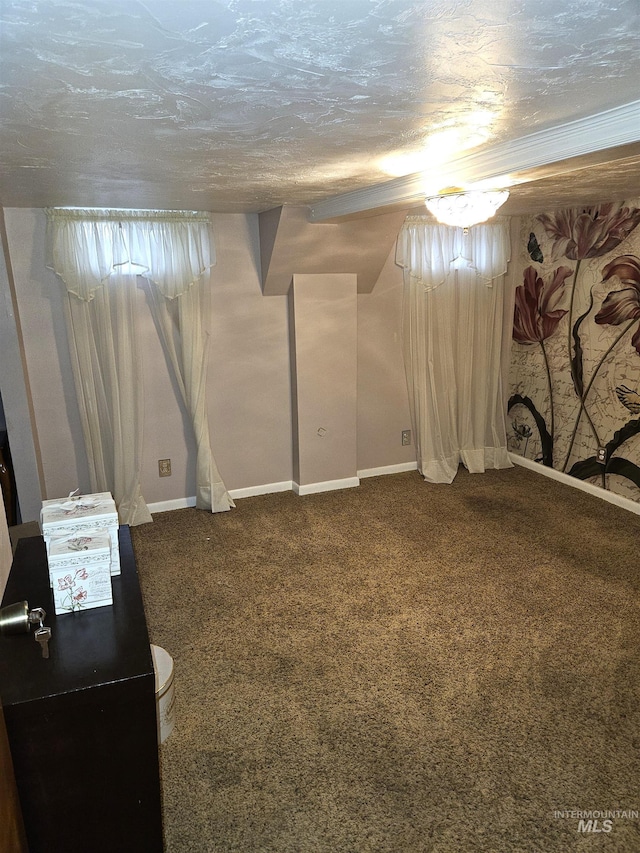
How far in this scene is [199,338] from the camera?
3.99 m

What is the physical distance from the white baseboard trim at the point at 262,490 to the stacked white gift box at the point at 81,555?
2.76m

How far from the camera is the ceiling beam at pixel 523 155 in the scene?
1.58m

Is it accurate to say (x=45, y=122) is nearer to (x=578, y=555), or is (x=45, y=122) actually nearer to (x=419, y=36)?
(x=419, y=36)

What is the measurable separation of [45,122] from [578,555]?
3385 millimetres

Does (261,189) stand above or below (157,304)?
above

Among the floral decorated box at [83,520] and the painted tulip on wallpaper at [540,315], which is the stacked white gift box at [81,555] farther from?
the painted tulip on wallpaper at [540,315]

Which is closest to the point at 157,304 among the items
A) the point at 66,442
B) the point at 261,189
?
the point at 66,442

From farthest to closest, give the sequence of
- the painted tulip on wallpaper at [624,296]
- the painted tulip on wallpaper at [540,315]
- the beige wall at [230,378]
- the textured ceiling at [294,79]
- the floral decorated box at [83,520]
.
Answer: the painted tulip on wallpaper at [540,315] → the painted tulip on wallpaper at [624,296] → the beige wall at [230,378] → the floral decorated box at [83,520] → the textured ceiling at [294,79]

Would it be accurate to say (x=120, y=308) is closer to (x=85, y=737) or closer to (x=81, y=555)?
(x=81, y=555)

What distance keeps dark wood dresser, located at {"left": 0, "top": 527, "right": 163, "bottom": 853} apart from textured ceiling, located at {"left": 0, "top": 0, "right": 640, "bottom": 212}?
4.02ft

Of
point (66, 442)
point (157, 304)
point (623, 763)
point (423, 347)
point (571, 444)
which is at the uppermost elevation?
point (157, 304)

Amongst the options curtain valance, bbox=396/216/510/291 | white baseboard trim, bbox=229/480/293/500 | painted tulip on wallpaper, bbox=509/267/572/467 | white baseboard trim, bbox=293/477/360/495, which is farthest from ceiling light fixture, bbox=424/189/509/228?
white baseboard trim, bbox=229/480/293/500

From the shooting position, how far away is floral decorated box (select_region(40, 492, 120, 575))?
1616mm

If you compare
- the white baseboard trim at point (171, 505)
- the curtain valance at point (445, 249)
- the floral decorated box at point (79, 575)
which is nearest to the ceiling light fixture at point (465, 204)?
the curtain valance at point (445, 249)
